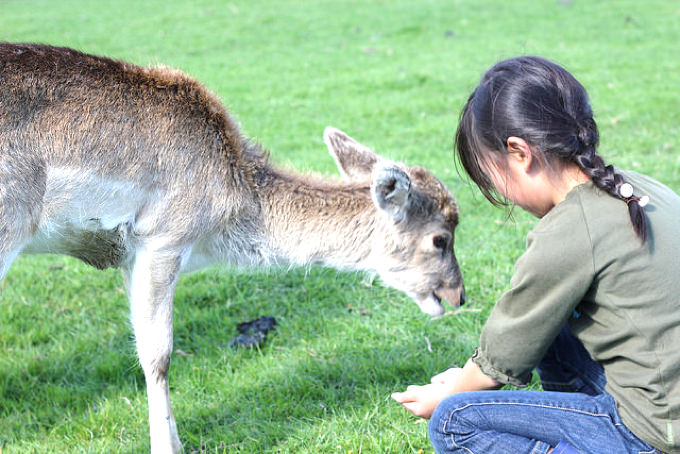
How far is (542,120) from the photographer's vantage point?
257 cm

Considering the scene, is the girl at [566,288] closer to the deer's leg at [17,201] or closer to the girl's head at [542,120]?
the girl's head at [542,120]

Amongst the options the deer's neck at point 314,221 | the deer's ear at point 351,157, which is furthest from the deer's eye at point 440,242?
the deer's ear at point 351,157

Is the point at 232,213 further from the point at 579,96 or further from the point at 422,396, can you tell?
the point at 579,96

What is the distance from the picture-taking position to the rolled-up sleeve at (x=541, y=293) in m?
2.46

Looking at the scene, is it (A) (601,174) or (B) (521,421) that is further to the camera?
(B) (521,421)

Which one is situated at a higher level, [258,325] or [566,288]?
[566,288]

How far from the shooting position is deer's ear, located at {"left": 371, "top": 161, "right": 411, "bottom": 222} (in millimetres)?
3840

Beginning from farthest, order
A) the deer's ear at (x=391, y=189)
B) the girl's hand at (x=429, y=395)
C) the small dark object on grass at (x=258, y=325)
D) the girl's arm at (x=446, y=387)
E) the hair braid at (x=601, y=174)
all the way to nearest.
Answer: the small dark object on grass at (x=258, y=325), the deer's ear at (x=391, y=189), the girl's hand at (x=429, y=395), the girl's arm at (x=446, y=387), the hair braid at (x=601, y=174)

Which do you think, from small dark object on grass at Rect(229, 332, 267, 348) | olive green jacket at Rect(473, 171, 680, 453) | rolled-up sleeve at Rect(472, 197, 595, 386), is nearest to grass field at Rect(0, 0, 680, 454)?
small dark object on grass at Rect(229, 332, 267, 348)

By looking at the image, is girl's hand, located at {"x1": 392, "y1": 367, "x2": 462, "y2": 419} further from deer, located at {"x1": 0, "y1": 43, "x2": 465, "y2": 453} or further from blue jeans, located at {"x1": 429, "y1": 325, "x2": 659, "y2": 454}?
deer, located at {"x1": 0, "y1": 43, "x2": 465, "y2": 453}

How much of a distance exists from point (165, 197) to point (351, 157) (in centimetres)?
121

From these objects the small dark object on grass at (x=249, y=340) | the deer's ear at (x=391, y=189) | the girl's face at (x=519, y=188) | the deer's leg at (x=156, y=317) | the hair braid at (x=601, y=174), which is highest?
the hair braid at (x=601, y=174)

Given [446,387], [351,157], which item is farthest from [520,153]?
[351,157]

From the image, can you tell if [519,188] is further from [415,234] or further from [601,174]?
[415,234]
